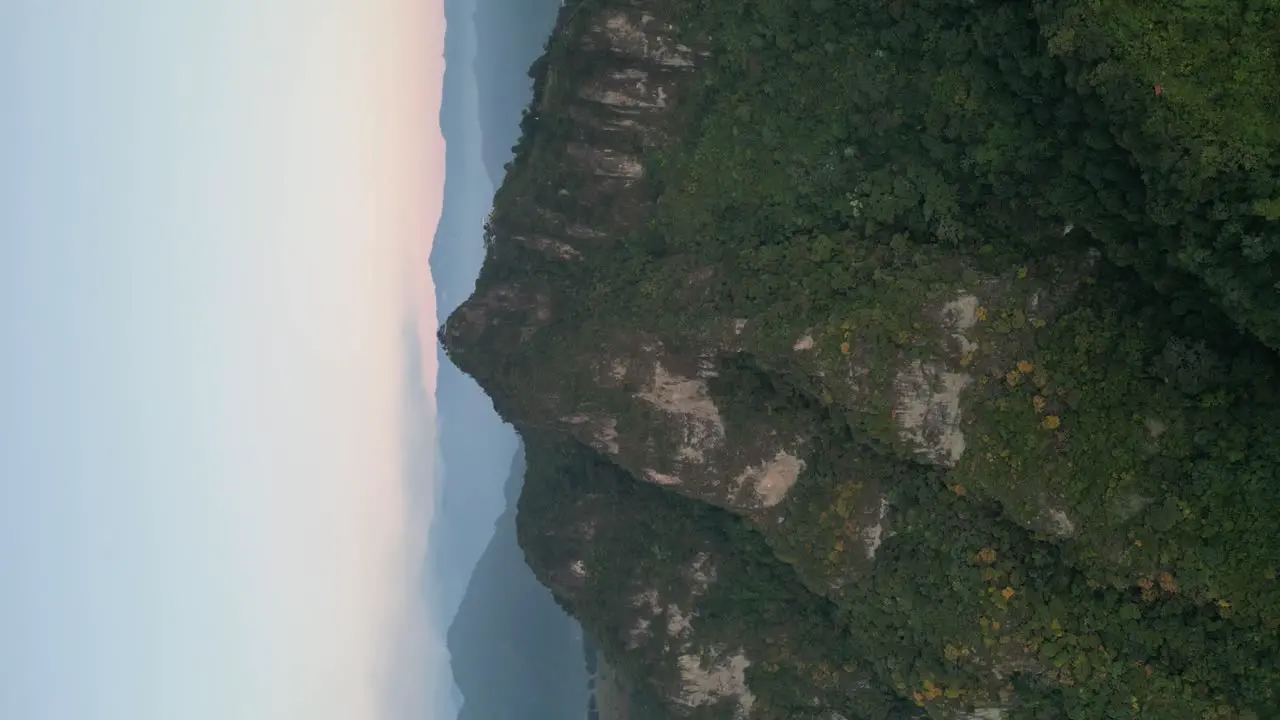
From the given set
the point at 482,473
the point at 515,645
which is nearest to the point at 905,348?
the point at 515,645

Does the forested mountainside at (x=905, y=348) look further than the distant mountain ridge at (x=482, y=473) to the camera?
No

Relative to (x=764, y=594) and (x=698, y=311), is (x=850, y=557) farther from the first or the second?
(x=698, y=311)

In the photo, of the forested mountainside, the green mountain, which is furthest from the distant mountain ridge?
the forested mountainside

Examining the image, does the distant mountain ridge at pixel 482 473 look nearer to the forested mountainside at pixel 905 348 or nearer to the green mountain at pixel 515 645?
the green mountain at pixel 515 645

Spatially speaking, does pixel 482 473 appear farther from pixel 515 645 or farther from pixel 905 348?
pixel 905 348

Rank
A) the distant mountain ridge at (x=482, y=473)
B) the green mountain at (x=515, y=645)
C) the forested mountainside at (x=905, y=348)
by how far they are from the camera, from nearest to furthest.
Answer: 1. the forested mountainside at (x=905, y=348)
2. the green mountain at (x=515, y=645)
3. the distant mountain ridge at (x=482, y=473)

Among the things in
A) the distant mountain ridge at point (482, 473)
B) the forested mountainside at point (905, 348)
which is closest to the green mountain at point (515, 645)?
the distant mountain ridge at point (482, 473)
